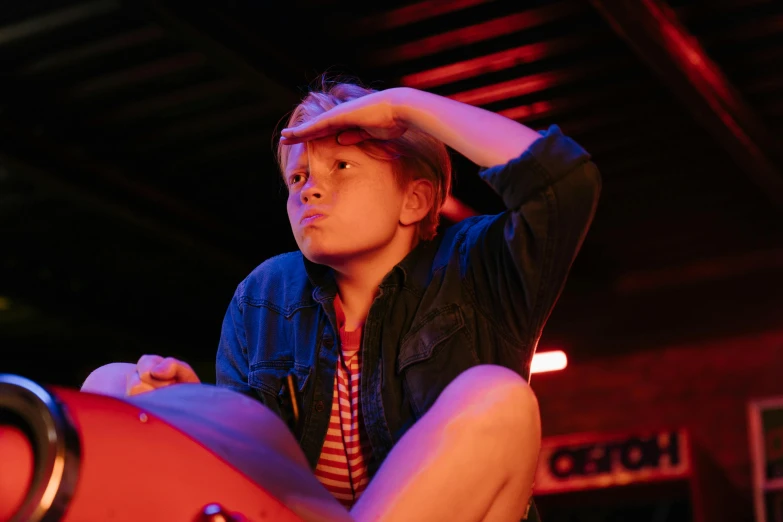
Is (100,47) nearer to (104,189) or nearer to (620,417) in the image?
(104,189)

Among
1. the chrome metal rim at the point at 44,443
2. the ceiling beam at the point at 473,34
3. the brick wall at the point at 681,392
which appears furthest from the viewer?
the brick wall at the point at 681,392

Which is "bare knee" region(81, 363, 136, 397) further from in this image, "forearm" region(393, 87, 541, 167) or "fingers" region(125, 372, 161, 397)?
"forearm" region(393, 87, 541, 167)

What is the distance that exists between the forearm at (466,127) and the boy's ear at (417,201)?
0.47ft

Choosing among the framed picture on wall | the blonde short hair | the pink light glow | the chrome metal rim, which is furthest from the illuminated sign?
the chrome metal rim

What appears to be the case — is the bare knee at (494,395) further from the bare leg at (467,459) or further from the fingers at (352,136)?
the fingers at (352,136)

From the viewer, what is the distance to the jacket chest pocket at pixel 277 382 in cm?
138

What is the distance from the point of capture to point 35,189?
12.4 ft

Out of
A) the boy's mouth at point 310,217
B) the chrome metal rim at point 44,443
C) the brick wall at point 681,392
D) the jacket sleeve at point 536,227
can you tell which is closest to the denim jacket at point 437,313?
the jacket sleeve at point 536,227

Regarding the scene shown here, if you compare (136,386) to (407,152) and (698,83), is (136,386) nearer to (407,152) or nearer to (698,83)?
(407,152)

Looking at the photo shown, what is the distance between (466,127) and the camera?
4.22ft

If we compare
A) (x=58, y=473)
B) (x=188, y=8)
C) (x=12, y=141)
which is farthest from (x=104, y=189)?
(x=58, y=473)

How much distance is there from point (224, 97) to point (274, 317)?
6.24 feet

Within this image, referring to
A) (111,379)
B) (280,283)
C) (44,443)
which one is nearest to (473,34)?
(280,283)

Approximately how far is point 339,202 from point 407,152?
15cm
